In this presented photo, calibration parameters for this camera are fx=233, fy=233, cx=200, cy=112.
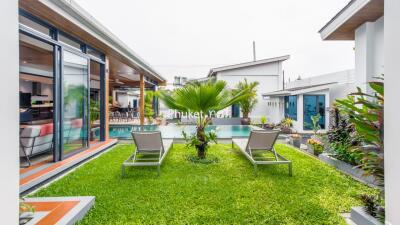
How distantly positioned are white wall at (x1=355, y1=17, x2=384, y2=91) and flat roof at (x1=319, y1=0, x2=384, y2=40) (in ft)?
0.65

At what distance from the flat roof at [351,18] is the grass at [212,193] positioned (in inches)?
154

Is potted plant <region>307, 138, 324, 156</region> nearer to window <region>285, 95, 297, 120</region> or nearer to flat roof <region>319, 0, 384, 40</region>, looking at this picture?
flat roof <region>319, 0, 384, 40</region>

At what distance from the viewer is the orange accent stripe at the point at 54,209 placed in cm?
294

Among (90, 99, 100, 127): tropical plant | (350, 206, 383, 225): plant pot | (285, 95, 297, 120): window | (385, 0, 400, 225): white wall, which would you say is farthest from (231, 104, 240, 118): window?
(385, 0, 400, 225): white wall

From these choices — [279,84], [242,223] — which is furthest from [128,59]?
[279,84]

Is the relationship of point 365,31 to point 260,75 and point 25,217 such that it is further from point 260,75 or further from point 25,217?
point 260,75

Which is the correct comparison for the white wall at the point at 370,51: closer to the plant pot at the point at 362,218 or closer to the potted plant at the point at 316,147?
the potted plant at the point at 316,147

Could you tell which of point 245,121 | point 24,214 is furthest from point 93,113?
point 245,121

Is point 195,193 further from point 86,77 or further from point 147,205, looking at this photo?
point 86,77

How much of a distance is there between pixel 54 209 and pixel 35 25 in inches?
155

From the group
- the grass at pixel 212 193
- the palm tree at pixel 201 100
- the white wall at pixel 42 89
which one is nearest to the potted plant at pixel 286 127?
the grass at pixel 212 193

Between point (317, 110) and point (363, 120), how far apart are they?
1204 cm

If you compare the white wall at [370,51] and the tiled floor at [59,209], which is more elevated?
the white wall at [370,51]

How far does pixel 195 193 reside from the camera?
13.7ft
